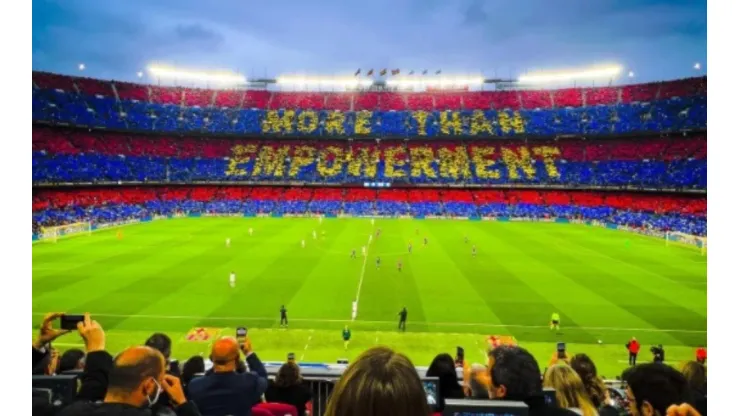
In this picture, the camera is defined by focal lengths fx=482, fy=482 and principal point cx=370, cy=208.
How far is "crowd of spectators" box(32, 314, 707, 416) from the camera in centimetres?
247

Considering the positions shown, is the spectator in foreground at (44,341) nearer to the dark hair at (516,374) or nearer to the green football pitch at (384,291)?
the dark hair at (516,374)

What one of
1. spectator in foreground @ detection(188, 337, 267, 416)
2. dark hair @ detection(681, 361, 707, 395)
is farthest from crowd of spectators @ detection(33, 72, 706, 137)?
spectator in foreground @ detection(188, 337, 267, 416)

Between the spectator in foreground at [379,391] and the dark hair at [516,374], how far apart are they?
88.0 inches

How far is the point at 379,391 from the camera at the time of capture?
2.43 metres

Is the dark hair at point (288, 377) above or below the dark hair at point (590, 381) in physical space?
above

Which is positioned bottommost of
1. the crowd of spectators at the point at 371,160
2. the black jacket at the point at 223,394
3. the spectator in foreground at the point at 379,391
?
the black jacket at the point at 223,394

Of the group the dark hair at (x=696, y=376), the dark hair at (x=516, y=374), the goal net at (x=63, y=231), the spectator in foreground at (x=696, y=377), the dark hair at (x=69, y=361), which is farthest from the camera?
the goal net at (x=63, y=231)

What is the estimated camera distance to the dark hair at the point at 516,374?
436cm

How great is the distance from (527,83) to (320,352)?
92840 mm

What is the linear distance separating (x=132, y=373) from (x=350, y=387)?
2.50 meters

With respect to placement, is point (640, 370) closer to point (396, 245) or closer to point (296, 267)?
point (296, 267)

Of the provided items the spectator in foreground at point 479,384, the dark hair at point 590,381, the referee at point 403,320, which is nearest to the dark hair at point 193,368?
the spectator in foreground at point 479,384

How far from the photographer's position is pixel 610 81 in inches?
3804

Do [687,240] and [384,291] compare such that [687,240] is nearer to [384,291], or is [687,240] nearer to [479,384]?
[384,291]
